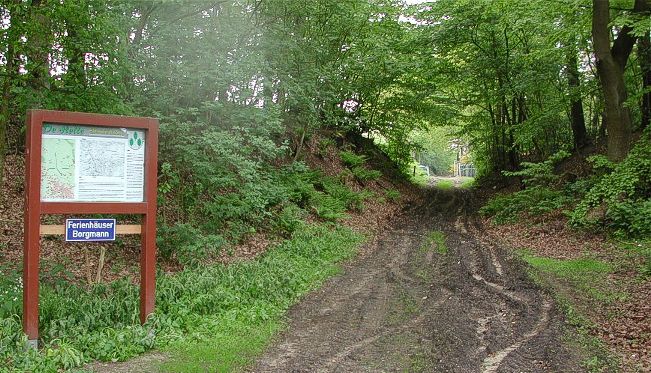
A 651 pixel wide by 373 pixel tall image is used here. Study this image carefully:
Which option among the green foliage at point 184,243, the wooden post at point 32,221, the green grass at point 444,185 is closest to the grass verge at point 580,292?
the wooden post at point 32,221

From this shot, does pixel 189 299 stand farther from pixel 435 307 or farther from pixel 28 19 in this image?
pixel 28 19

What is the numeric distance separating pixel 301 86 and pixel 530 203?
Answer: 8.94 m

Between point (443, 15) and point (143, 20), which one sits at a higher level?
point (443, 15)

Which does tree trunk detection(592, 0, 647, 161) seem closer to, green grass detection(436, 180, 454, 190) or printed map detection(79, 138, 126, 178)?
printed map detection(79, 138, 126, 178)

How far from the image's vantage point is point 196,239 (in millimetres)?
10008

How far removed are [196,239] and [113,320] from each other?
3512 millimetres

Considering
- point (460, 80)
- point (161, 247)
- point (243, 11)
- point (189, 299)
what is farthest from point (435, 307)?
point (460, 80)

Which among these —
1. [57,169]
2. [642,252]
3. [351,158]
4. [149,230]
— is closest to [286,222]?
[149,230]

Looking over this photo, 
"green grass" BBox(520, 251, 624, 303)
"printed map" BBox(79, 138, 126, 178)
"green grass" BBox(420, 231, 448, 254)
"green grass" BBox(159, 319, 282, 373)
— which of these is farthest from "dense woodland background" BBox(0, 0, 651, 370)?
"green grass" BBox(420, 231, 448, 254)

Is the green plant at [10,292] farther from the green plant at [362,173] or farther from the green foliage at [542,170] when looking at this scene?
the green plant at [362,173]

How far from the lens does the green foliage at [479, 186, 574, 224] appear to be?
1631 centimetres

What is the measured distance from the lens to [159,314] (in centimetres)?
666

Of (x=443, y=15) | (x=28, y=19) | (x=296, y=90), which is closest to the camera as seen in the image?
(x=28, y=19)

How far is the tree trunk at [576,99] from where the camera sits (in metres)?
17.7
